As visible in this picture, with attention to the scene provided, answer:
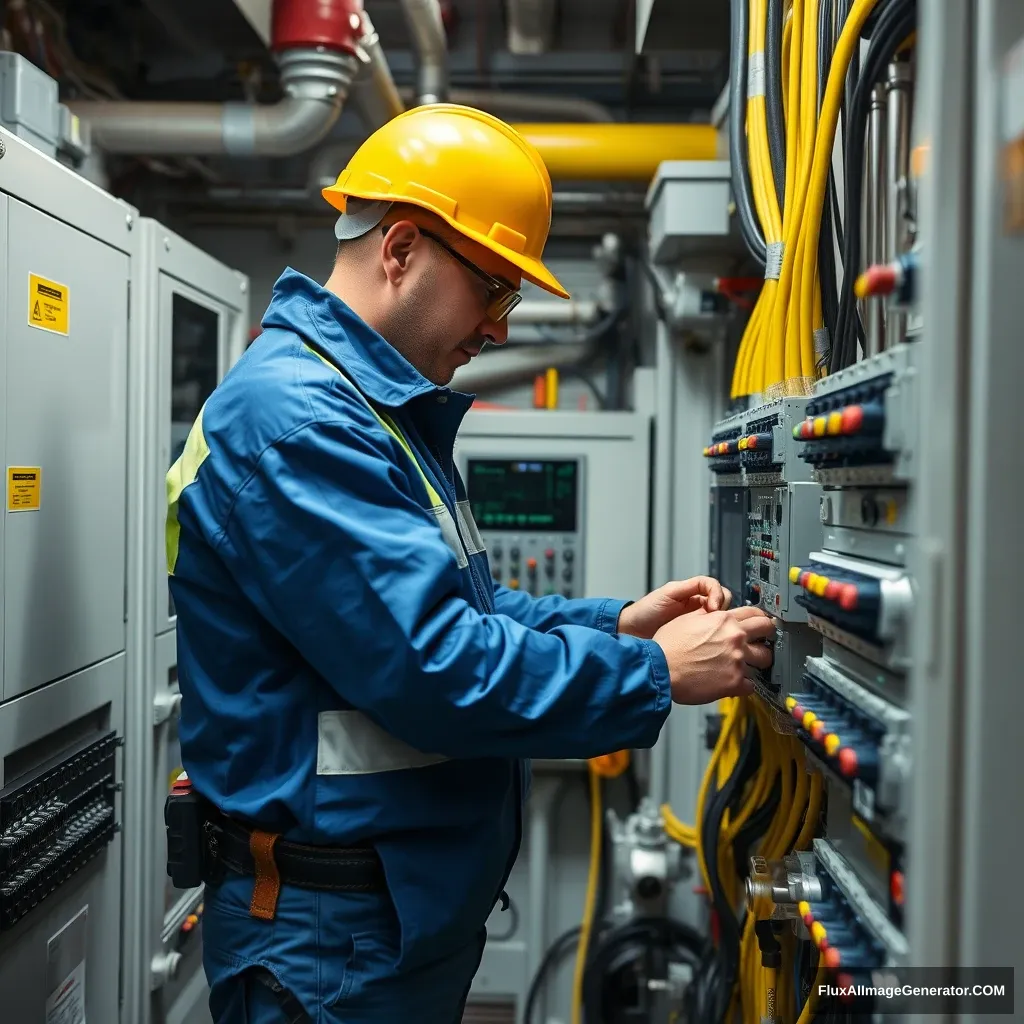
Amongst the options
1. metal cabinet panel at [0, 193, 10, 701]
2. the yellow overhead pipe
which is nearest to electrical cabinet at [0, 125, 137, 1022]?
metal cabinet panel at [0, 193, 10, 701]

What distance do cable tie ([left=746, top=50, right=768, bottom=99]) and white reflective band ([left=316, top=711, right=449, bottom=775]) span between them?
1.10m

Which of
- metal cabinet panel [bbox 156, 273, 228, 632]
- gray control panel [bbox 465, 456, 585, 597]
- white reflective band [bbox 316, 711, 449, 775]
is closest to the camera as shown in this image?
white reflective band [bbox 316, 711, 449, 775]

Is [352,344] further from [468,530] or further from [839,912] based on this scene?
[839,912]

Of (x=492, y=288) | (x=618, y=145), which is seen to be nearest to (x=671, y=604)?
(x=492, y=288)

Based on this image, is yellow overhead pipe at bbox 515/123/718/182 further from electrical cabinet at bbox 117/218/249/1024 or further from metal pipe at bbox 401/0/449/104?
electrical cabinet at bbox 117/218/249/1024

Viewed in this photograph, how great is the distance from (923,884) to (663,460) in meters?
1.82

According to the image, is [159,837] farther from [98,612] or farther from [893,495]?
[893,495]

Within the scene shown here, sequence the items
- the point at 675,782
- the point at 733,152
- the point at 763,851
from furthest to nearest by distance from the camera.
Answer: the point at 675,782, the point at 733,152, the point at 763,851

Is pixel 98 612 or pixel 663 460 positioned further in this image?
pixel 663 460

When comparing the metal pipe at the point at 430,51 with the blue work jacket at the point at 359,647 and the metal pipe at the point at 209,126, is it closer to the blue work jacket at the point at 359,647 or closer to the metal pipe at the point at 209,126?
the metal pipe at the point at 209,126

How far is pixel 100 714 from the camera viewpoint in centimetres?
175

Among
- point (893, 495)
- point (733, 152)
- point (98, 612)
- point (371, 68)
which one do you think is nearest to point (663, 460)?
point (733, 152)

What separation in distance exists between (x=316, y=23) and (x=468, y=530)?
4.36ft

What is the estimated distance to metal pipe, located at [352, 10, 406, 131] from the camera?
7.24 feet
